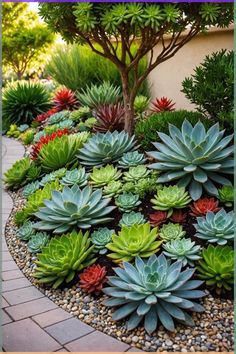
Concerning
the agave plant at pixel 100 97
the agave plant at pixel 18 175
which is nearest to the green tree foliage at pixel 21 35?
the agave plant at pixel 100 97

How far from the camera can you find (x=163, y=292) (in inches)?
84.9

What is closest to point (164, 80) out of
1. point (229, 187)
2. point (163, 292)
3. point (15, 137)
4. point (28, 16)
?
point (15, 137)

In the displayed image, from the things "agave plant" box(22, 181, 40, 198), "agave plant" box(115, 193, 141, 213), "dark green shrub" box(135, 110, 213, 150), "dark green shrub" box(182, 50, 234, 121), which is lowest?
"agave plant" box(22, 181, 40, 198)

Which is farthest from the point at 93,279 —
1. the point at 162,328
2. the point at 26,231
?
the point at 26,231

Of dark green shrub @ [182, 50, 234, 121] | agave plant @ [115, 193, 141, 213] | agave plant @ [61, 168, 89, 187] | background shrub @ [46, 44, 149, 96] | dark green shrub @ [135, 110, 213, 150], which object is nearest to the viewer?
agave plant @ [115, 193, 141, 213]

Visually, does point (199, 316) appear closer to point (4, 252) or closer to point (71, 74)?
point (4, 252)

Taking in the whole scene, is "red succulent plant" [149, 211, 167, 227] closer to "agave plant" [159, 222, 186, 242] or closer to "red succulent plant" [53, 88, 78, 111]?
"agave plant" [159, 222, 186, 242]

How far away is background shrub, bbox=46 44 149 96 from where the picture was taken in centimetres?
759

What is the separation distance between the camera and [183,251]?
8.04 ft

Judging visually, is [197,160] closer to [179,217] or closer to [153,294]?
[179,217]

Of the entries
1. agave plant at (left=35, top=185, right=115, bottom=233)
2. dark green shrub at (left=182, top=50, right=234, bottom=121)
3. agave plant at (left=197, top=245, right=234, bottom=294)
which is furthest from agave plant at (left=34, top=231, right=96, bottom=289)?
dark green shrub at (left=182, top=50, right=234, bottom=121)

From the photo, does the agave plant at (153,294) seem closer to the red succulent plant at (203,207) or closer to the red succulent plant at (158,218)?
the red succulent plant at (158,218)

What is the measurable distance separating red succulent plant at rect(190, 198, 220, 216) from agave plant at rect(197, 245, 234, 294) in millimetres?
417

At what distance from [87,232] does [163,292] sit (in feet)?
2.62
